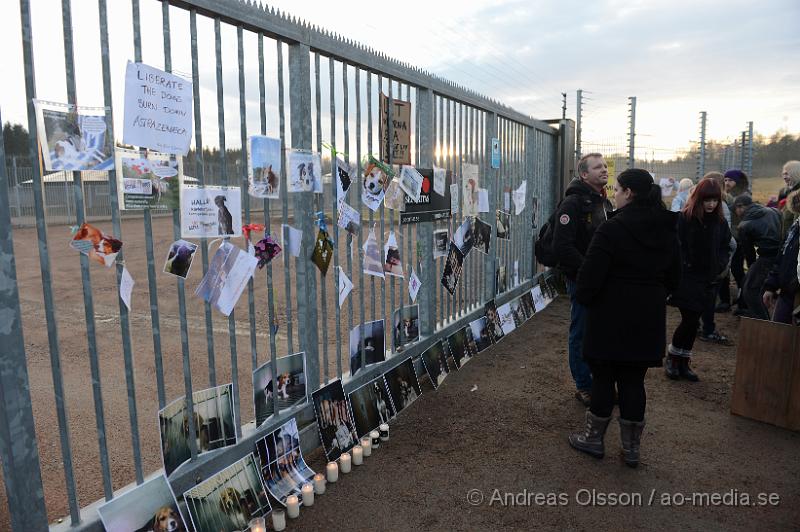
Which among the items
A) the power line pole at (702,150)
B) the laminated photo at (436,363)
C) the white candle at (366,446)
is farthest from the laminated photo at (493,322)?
the power line pole at (702,150)

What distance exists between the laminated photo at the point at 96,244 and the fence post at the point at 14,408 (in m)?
0.21

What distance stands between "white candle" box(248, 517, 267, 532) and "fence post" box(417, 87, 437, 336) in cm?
259

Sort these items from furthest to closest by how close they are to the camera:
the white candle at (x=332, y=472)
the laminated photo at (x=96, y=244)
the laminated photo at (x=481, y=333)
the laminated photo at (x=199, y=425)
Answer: the laminated photo at (x=481, y=333), the white candle at (x=332, y=472), the laminated photo at (x=199, y=425), the laminated photo at (x=96, y=244)

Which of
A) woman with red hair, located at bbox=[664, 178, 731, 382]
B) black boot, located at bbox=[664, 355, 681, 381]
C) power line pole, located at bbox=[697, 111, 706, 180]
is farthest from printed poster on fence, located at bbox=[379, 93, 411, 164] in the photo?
power line pole, located at bbox=[697, 111, 706, 180]

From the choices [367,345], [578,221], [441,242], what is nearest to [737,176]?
[578,221]

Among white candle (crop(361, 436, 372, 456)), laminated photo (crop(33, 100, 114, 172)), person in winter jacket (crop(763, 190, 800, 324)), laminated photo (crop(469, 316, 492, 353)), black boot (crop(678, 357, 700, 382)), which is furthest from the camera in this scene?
laminated photo (crop(469, 316, 492, 353))

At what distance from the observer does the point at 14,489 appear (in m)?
1.92

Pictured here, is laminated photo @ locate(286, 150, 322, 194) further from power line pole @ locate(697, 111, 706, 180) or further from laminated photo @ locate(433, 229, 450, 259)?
power line pole @ locate(697, 111, 706, 180)

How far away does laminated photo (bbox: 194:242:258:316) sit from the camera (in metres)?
2.61

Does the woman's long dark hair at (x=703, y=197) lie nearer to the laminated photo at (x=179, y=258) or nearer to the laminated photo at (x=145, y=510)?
the laminated photo at (x=179, y=258)

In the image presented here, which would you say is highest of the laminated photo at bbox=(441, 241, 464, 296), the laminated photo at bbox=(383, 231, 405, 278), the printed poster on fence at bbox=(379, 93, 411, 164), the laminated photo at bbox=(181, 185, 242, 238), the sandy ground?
the printed poster on fence at bbox=(379, 93, 411, 164)

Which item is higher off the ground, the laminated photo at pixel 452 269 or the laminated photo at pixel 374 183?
the laminated photo at pixel 374 183

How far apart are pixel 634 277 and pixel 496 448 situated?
1482 mm

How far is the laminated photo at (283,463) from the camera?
9.65 ft
